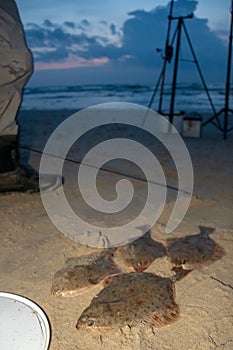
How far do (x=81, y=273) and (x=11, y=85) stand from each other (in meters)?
2.16

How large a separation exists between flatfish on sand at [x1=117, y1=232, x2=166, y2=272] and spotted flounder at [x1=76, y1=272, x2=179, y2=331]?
0.93ft

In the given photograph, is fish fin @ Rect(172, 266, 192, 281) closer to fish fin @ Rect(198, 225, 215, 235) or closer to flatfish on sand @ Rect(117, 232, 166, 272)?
flatfish on sand @ Rect(117, 232, 166, 272)

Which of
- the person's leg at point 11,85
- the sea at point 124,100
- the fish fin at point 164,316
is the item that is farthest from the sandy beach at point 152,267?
the sea at point 124,100

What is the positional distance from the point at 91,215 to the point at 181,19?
4586mm

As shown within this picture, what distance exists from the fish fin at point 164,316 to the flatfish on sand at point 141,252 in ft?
1.39

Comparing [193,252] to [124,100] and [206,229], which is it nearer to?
[206,229]

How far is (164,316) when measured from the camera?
1735 millimetres

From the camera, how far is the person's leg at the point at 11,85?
10.1 ft

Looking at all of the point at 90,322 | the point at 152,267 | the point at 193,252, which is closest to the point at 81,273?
the point at 90,322

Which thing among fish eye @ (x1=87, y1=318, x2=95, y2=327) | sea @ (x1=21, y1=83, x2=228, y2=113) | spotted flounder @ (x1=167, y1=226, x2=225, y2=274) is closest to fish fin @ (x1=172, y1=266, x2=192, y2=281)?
spotted flounder @ (x1=167, y1=226, x2=225, y2=274)

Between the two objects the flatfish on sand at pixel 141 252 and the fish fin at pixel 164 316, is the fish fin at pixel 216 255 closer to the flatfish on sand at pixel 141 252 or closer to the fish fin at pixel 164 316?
the flatfish on sand at pixel 141 252

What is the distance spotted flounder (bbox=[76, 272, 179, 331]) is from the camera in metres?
1.67

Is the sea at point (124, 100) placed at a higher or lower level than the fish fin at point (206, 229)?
lower

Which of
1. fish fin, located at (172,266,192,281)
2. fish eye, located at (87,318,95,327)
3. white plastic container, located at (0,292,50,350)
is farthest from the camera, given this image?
fish fin, located at (172,266,192,281)
